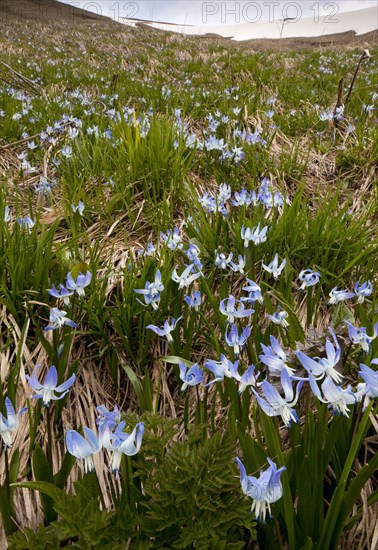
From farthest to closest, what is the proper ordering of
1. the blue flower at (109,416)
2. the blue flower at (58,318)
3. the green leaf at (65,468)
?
the blue flower at (58,318) → the green leaf at (65,468) → the blue flower at (109,416)

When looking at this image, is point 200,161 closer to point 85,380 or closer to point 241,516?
point 85,380

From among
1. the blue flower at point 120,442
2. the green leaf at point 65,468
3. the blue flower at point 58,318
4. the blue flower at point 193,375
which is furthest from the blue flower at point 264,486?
the blue flower at point 58,318

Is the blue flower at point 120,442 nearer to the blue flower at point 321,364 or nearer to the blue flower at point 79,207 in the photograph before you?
the blue flower at point 321,364

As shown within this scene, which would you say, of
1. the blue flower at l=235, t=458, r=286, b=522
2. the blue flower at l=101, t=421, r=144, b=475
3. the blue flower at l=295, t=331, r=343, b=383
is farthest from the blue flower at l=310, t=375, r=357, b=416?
the blue flower at l=101, t=421, r=144, b=475

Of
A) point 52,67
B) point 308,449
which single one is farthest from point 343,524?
point 52,67

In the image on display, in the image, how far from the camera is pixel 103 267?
95.1 inches

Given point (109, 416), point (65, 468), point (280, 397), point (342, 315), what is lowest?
point (65, 468)

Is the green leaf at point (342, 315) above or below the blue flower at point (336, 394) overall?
below

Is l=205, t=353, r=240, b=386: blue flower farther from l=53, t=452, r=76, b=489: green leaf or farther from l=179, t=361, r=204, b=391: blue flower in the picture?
l=53, t=452, r=76, b=489: green leaf

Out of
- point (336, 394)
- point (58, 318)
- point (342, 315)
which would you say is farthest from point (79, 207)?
point (336, 394)

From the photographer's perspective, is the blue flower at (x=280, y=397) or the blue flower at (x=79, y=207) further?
the blue flower at (x=79, y=207)

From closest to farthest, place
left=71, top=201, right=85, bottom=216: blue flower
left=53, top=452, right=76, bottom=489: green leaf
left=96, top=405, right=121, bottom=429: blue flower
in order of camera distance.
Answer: left=96, top=405, right=121, bottom=429: blue flower, left=53, top=452, right=76, bottom=489: green leaf, left=71, top=201, right=85, bottom=216: blue flower

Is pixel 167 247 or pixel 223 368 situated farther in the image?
pixel 167 247

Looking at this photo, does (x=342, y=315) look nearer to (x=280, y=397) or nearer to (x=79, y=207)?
(x=280, y=397)
